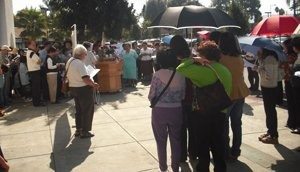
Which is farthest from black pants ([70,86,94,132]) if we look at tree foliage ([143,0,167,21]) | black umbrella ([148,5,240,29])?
tree foliage ([143,0,167,21])

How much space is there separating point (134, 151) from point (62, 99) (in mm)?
6466

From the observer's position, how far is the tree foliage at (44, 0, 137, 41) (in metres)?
22.6

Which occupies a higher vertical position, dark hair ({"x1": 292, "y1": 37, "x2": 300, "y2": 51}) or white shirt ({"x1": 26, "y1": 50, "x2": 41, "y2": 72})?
dark hair ({"x1": 292, "y1": 37, "x2": 300, "y2": 51})

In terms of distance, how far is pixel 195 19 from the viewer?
6.67 metres

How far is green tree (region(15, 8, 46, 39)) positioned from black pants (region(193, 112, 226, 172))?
49.1 meters

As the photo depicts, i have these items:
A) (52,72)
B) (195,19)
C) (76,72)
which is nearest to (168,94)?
(195,19)

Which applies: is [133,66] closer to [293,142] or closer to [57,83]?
[57,83]

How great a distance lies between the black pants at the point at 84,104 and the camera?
7.44 metres

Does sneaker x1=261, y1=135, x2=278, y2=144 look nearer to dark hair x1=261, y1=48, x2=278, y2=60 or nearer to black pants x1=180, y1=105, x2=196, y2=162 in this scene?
dark hair x1=261, y1=48, x2=278, y2=60

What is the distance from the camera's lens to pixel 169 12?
284 inches

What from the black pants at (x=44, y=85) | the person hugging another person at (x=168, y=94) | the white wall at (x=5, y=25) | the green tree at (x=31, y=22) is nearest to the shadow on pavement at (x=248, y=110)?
the person hugging another person at (x=168, y=94)

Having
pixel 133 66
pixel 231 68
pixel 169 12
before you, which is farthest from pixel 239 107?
pixel 133 66

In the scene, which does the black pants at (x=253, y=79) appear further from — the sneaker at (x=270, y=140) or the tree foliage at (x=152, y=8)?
the tree foliage at (x=152, y=8)

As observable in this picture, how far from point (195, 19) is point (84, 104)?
255cm
